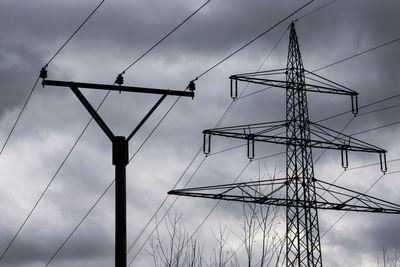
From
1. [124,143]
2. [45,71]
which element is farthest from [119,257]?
[45,71]

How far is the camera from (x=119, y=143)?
15086 mm

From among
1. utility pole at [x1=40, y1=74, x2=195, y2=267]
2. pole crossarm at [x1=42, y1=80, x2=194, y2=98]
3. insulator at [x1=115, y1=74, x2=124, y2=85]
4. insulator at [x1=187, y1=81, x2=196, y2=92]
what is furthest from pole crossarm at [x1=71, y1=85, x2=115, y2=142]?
insulator at [x1=187, y1=81, x2=196, y2=92]

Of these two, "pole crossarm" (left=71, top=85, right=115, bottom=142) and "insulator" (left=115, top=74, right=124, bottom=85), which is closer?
"pole crossarm" (left=71, top=85, right=115, bottom=142)

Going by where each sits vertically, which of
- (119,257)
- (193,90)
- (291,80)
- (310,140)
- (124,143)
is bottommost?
(119,257)

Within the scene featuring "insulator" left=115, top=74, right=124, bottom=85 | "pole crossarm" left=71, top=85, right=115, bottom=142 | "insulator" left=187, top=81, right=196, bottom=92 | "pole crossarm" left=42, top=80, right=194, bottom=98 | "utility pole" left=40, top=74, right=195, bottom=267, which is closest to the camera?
"utility pole" left=40, top=74, right=195, bottom=267

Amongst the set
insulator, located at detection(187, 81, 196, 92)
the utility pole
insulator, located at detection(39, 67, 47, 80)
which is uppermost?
insulator, located at detection(39, 67, 47, 80)

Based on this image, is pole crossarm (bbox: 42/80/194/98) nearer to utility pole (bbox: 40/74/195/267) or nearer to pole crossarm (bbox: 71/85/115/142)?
utility pole (bbox: 40/74/195/267)

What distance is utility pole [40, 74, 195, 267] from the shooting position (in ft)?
47.2

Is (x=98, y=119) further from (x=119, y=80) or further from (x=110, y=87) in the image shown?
(x=119, y=80)

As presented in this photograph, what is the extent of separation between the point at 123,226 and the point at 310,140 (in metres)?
10.8

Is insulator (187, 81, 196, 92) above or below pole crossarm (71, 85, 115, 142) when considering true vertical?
above

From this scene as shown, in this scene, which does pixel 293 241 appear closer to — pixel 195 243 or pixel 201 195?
pixel 201 195

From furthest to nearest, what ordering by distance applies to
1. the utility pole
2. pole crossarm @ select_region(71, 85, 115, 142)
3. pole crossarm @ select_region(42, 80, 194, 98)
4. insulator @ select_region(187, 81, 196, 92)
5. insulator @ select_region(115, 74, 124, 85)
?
insulator @ select_region(187, 81, 196, 92) < insulator @ select_region(115, 74, 124, 85) < pole crossarm @ select_region(42, 80, 194, 98) < pole crossarm @ select_region(71, 85, 115, 142) < the utility pole

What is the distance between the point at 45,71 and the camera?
53.2 ft
